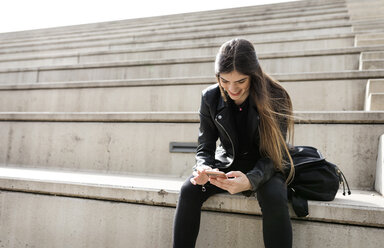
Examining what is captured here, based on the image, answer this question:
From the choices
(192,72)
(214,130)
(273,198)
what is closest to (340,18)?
(192,72)

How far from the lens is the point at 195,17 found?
6.14 m

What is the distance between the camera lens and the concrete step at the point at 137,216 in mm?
1297

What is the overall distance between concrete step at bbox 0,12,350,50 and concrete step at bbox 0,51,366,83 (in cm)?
146

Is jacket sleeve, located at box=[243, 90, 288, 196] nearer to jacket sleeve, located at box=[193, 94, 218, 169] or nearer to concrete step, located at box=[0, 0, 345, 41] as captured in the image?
jacket sleeve, located at box=[193, 94, 218, 169]

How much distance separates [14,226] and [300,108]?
84.9 inches

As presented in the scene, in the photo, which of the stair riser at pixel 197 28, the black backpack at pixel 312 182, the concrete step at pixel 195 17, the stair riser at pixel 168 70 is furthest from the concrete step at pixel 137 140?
the concrete step at pixel 195 17

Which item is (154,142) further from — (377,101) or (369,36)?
(369,36)

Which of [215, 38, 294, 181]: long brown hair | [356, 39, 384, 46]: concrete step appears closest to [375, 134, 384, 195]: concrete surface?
[215, 38, 294, 181]: long brown hair

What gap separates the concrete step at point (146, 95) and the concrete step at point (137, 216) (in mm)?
935

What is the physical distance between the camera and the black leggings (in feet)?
3.91

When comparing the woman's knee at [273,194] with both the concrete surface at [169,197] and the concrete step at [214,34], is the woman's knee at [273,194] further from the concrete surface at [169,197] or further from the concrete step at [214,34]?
the concrete step at [214,34]

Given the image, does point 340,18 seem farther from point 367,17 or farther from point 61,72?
point 61,72

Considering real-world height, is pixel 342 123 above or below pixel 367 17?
below

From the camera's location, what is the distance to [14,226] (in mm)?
1752
